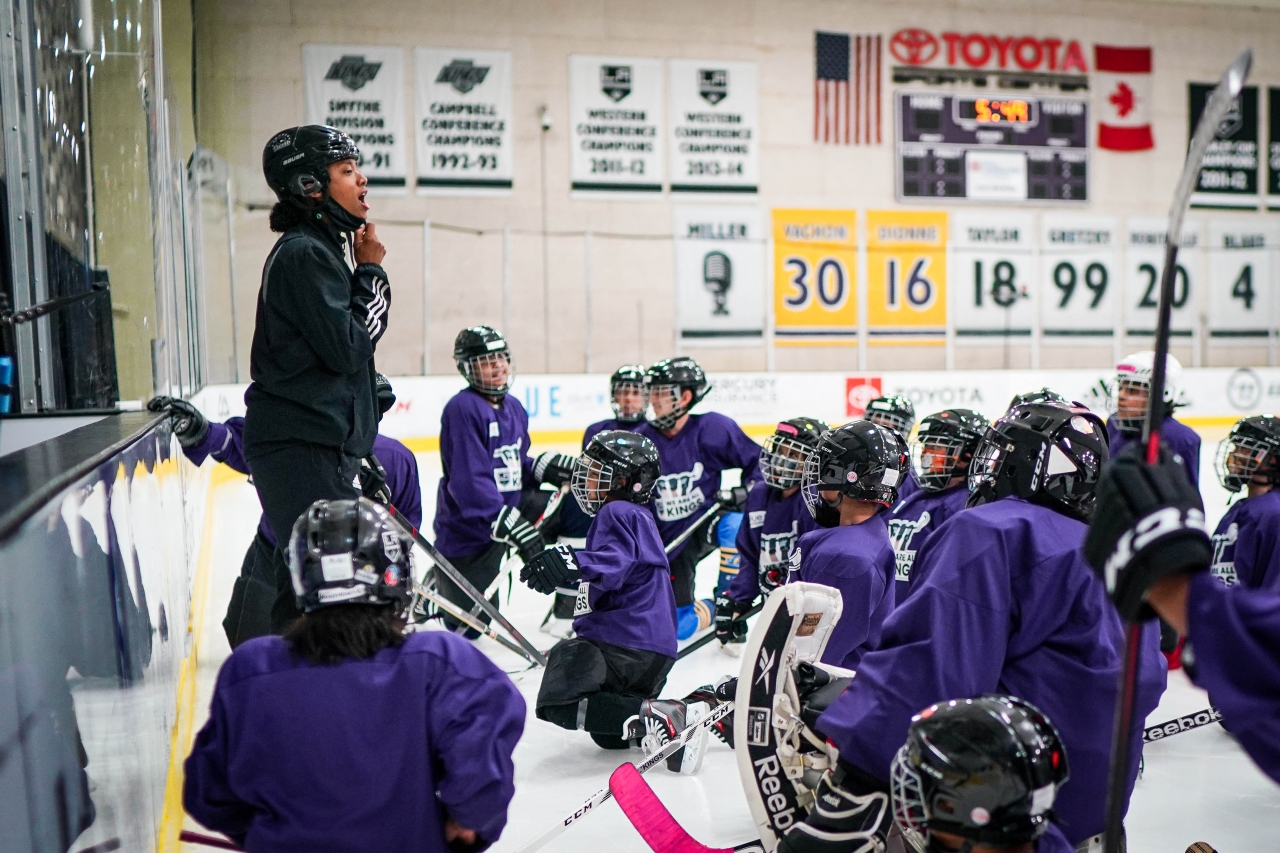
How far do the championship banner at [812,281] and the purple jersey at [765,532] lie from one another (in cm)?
880

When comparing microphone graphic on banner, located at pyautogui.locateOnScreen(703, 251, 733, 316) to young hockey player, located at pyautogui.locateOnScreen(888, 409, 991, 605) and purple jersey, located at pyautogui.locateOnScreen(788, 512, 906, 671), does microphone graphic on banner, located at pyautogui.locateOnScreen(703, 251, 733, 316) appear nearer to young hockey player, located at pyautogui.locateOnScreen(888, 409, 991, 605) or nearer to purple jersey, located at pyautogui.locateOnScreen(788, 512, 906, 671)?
young hockey player, located at pyautogui.locateOnScreen(888, 409, 991, 605)

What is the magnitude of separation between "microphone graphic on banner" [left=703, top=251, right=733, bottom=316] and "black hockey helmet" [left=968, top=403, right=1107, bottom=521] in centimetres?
1053

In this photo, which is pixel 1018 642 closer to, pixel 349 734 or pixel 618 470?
Answer: pixel 349 734

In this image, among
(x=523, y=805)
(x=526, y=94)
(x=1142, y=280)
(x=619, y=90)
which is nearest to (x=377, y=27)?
(x=526, y=94)

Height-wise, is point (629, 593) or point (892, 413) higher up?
point (892, 413)

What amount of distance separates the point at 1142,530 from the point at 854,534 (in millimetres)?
1722

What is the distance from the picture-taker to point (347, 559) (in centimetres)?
152

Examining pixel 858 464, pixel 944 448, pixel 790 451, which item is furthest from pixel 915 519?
pixel 858 464

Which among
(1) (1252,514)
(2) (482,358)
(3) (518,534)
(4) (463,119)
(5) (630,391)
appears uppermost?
(4) (463,119)

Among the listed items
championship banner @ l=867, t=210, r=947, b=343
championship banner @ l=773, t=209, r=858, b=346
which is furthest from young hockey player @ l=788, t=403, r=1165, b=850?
championship banner @ l=867, t=210, r=947, b=343

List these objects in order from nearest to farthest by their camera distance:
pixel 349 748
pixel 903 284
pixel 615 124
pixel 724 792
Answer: pixel 349 748 → pixel 724 792 → pixel 615 124 → pixel 903 284

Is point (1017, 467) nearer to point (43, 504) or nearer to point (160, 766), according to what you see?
point (43, 504)

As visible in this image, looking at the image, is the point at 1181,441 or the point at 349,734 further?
the point at 1181,441

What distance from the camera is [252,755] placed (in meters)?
1.46
